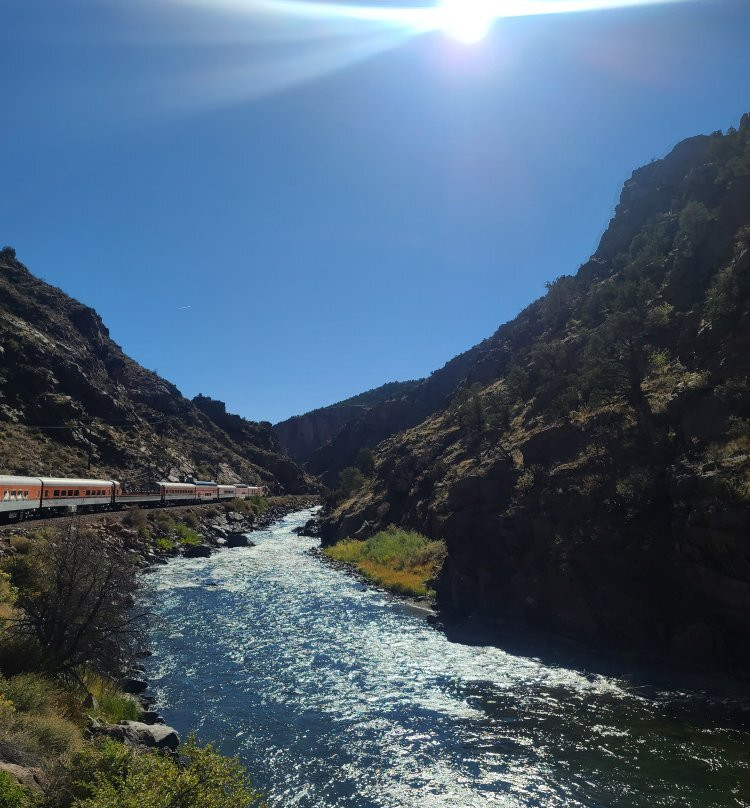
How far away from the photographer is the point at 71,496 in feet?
140

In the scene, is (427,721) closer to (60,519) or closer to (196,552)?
(60,519)

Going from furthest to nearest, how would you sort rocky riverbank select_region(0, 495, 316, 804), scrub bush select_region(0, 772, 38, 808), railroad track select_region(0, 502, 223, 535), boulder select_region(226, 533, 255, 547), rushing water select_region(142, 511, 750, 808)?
boulder select_region(226, 533, 255, 547), railroad track select_region(0, 502, 223, 535), rushing water select_region(142, 511, 750, 808), rocky riverbank select_region(0, 495, 316, 804), scrub bush select_region(0, 772, 38, 808)

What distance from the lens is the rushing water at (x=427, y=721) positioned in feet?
37.9

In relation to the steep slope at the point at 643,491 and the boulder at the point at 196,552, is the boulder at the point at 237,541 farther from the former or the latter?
the steep slope at the point at 643,491

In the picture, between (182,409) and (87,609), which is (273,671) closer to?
(87,609)

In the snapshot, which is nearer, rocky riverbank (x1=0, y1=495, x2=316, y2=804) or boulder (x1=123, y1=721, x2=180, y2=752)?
rocky riverbank (x1=0, y1=495, x2=316, y2=804)

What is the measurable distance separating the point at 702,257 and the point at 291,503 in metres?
95.0

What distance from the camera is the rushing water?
11.6m

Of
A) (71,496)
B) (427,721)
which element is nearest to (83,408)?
(71,496)

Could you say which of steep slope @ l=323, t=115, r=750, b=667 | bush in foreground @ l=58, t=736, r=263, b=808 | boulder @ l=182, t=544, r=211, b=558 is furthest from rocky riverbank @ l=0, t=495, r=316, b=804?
steep slope @ l=323, t=115, r=750, b=667

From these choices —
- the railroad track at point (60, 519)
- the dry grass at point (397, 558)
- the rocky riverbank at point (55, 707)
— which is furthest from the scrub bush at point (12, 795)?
the railroad track at point (60, 519)

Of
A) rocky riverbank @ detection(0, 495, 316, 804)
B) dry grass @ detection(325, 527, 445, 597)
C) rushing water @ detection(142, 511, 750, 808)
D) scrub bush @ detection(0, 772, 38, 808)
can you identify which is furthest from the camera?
dry grass @ detection(325, 527, 445, 597)

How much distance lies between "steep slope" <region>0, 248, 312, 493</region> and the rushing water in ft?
129

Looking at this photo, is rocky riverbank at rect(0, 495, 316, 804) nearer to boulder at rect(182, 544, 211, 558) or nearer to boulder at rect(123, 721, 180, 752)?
boulder at rect(123, 721, 180, 752)
